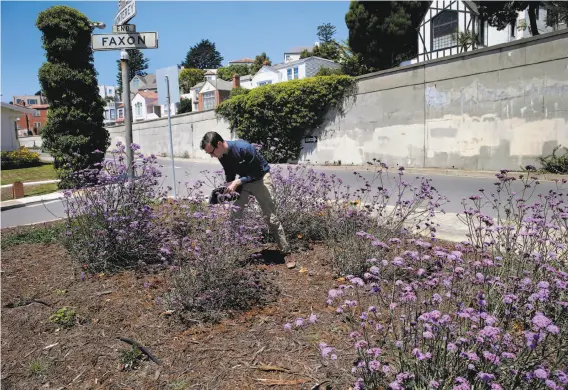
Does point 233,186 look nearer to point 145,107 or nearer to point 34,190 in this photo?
point 34,190

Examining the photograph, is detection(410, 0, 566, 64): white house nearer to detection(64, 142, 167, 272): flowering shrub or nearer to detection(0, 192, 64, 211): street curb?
detection(0, 192, 64, 211): street curb

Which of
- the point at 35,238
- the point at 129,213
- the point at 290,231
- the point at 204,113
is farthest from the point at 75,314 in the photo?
the point at 204,113

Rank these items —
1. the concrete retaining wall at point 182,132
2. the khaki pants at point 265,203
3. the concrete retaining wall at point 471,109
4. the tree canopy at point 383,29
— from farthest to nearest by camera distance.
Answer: the tree canopy at point 383,29, the concrete retaining wall at point 182,132, the concrete retaining wall at point 471,109, the khaki pants at point 265,203

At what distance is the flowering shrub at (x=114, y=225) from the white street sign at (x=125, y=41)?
1.91 m

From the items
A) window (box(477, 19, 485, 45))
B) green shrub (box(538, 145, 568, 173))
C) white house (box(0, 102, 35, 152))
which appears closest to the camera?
green shrub (box(538, 145, 568, 173))

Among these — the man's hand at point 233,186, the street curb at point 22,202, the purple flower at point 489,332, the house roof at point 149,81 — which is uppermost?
the house roof at point 149,81

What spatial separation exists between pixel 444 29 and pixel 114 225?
106 feet

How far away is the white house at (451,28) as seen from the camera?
30.3m

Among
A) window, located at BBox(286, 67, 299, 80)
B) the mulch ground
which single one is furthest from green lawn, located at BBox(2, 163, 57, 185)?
window, located at BBox(286, 67, 299, 80)

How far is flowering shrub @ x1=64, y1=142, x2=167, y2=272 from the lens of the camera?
448 cm

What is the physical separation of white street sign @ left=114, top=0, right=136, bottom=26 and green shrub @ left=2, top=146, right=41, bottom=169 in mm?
23535

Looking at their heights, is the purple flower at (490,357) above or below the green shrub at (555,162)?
below

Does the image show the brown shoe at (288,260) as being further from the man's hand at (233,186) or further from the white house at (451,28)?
the white house at (451,28)

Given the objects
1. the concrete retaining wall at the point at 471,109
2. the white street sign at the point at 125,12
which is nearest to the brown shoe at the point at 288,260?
the white street sign at the point at 125,12
